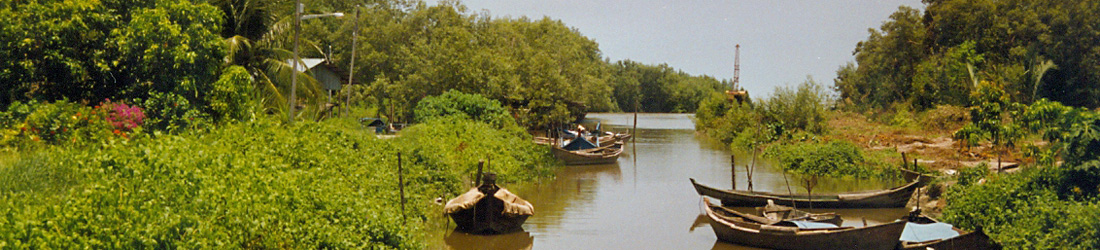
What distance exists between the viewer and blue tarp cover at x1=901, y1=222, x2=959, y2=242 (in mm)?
16125

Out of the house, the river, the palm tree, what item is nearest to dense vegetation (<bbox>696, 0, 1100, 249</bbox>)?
the river

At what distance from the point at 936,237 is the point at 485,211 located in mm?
8892

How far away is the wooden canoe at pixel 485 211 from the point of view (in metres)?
18.3

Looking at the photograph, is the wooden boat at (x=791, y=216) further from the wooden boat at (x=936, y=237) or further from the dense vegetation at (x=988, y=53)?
the dense vegetation at (x=988, y=53)

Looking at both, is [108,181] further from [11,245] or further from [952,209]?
[952,209]

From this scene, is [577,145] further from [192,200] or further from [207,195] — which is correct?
[192,200]

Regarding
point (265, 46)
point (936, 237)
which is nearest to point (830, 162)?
point (936, 237)

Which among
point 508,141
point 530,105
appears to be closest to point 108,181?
point 508,141

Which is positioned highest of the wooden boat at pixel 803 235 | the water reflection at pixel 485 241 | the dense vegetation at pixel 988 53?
the dense vegetation at pixel 988 53

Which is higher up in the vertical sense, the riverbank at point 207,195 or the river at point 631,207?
the riverbank at point 207,195

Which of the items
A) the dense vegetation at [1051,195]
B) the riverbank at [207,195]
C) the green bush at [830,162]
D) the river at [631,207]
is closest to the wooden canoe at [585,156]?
the river at [631,207]

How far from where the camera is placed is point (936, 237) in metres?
16.2

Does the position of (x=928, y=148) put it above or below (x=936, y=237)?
above

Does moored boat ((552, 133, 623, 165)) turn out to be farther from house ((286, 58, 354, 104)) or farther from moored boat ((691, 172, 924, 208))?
moored boat ((691, 172, 924, 208))
